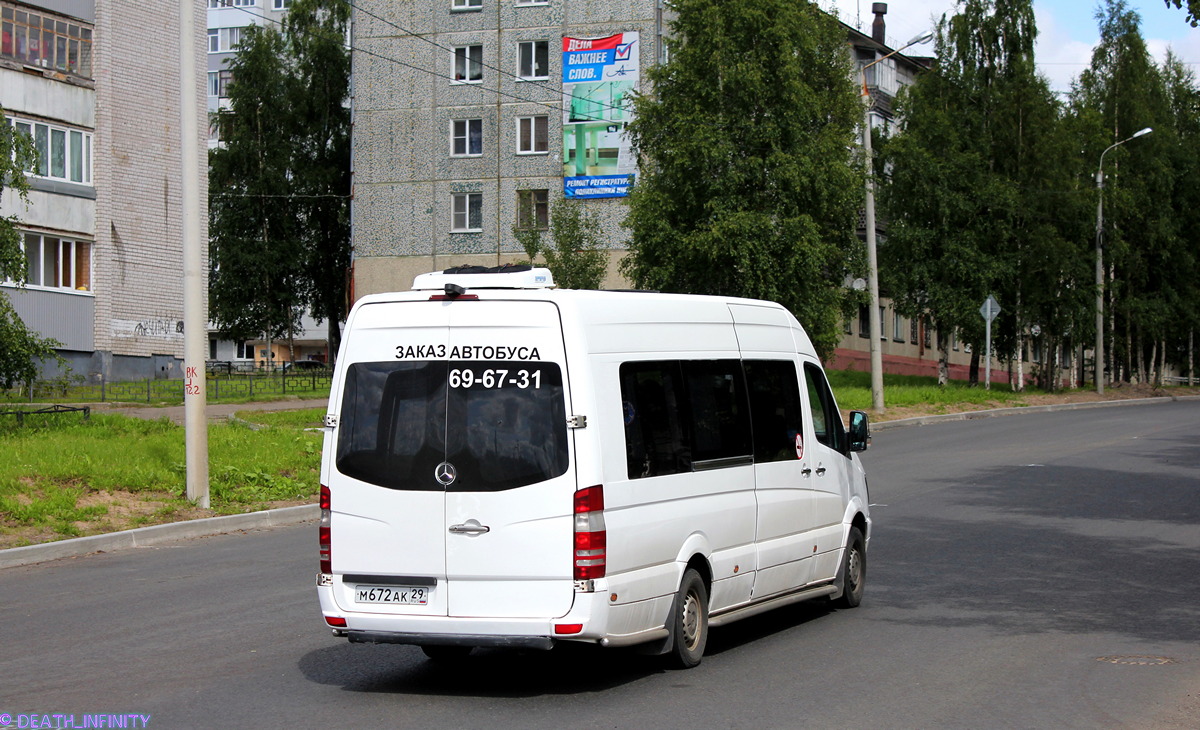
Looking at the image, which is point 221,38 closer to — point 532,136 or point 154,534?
point 532,136

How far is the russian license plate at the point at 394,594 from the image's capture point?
7.71 meters

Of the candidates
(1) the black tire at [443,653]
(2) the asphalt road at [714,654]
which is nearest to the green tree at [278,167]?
(2) the asphalt road at [714,654]

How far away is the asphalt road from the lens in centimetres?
725

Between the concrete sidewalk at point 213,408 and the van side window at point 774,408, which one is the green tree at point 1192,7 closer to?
the van side window at point 774,408

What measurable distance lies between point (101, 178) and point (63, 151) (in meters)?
1.56

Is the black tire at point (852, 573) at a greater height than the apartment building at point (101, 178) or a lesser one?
lesser

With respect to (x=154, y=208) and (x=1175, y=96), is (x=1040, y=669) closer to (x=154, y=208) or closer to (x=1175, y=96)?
(x=154, y=208)

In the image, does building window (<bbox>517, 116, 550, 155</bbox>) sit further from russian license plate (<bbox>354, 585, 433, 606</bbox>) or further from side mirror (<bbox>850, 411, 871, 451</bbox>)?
russian license plate (<bbox>354, 585, 433, 606</bbox>)

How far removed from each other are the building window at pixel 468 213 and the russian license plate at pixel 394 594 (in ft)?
159

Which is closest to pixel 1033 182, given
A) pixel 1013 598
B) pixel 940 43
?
pixel 940 43

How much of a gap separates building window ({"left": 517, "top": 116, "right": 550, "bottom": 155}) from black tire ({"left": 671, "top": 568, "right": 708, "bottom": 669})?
47.6 meters

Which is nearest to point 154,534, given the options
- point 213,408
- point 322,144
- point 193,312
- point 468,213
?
point 193,312

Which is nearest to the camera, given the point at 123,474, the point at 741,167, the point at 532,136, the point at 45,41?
the point at 123,474

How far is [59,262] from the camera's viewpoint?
136ft
